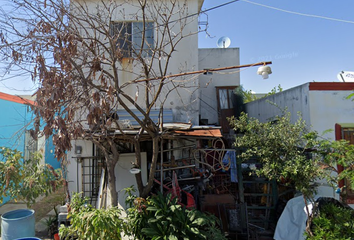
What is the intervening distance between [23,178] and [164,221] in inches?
157

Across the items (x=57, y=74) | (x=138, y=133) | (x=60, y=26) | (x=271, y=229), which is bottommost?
(x=271, y=229)

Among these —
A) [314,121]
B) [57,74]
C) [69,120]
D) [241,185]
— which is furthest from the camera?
[241,185]

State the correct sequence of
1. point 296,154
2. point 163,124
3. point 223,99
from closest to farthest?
point 296,154 < point 163,124 < point 223,99

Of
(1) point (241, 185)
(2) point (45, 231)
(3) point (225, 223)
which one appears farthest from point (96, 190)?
(1) point (241, 185)

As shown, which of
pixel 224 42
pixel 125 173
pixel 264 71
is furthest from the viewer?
pixel 224 42

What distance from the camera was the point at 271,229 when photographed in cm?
662

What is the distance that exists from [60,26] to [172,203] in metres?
4.29

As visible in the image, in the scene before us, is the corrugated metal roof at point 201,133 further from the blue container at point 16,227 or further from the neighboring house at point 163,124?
the blue container at point 16,227

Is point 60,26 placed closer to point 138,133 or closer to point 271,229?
point 138,133

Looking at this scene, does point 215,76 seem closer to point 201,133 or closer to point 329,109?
point 329,109

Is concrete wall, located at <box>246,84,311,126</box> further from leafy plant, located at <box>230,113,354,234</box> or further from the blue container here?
the blue container

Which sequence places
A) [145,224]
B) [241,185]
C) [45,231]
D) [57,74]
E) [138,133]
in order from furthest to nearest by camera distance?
1. [241,185]
2. [45,231]
3. [138,133]
4. [145,224]
5. [57,74]

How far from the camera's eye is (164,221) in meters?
4.46

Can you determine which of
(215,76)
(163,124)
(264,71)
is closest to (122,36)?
(163,124)
